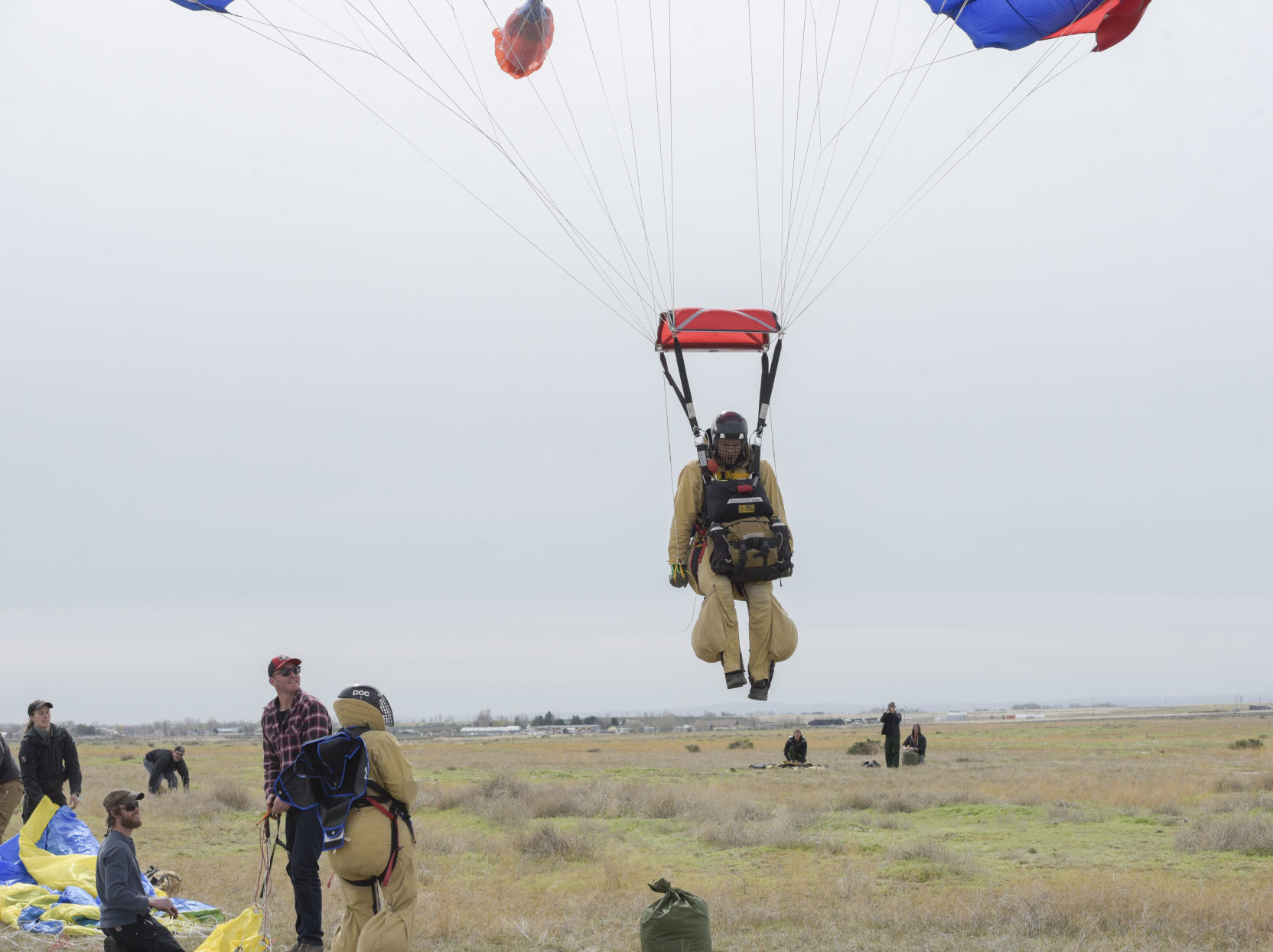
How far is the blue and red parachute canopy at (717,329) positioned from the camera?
8422mm

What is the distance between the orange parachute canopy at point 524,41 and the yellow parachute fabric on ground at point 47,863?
813 cm

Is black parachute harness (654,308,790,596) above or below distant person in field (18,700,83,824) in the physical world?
above

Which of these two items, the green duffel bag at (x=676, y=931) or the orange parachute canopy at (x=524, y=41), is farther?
the orange parachute canopy at (x=524, y=41)

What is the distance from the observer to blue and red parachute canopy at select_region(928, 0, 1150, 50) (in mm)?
8820

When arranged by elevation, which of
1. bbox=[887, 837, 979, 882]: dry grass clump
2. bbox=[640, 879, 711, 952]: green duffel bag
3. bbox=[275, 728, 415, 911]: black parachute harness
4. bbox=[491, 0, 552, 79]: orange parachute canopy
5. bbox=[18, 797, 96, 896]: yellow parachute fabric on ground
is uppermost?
bbox=[491, 0, 552, 79]: orange parachute canopy

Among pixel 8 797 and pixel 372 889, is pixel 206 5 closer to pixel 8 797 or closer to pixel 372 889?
pixel 372 889

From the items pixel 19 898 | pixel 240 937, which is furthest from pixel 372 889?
pixel 19 898

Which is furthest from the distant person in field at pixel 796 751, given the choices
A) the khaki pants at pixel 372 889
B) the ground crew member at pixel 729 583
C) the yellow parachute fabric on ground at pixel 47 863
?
the khaki pants at pixel 372 889

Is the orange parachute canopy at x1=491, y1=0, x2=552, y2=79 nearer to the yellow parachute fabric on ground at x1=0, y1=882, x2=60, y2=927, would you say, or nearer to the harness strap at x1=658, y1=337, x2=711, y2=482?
the harness strap at x1=658, y1=337, x2=711, y2=482

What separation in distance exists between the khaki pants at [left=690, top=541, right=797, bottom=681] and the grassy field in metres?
2.35

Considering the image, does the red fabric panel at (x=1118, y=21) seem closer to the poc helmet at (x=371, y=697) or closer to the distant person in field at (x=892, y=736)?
the poc helmet at (x=371, y=697)

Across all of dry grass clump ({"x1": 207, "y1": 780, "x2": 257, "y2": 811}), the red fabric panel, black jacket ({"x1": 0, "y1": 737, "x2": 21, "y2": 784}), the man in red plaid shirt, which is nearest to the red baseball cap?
the man in red plaid shirt

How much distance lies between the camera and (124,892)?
630cm

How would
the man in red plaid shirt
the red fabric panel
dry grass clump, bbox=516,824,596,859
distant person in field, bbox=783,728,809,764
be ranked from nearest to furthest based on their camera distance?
the man in red plaid shirt < the red fabric panel < dry grass clump, bbox=516,824,596,859 < distant person in field, bbox=783,728,809,764
